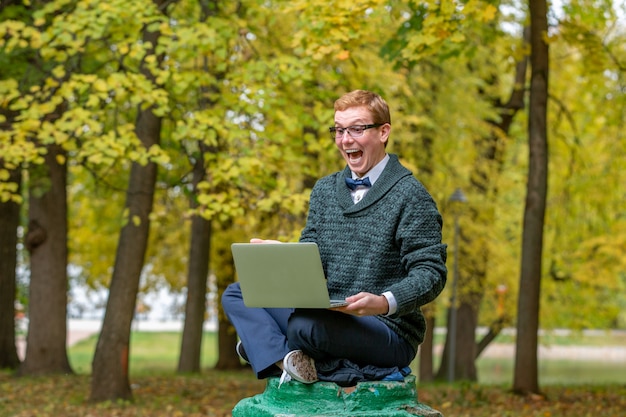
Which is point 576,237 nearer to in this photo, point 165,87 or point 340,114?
point 165,87

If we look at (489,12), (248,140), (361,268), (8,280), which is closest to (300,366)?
(361,268)

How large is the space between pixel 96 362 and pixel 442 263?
812 cm

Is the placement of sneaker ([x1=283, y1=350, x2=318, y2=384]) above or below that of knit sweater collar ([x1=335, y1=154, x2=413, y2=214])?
below

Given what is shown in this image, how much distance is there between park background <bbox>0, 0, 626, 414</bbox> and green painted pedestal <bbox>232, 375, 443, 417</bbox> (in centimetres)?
555

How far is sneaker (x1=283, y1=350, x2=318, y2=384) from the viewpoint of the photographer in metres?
4.32

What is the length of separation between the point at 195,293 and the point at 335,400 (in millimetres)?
13274

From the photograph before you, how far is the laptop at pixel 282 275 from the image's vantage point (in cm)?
388

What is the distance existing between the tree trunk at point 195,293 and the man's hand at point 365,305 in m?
13.4

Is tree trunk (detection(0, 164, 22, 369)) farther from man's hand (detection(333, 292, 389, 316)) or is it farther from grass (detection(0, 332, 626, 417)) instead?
man's hand (detection(333, 292, 389, 316))

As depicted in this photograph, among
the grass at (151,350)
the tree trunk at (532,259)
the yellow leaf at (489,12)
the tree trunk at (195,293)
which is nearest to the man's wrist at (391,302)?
the yellow leaf at (489,12)

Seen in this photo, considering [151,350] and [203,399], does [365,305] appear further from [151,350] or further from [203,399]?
[151,350]

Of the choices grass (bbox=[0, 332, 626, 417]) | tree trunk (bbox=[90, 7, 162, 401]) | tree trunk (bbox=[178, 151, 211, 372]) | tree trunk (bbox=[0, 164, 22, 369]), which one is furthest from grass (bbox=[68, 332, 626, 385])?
tree trunk (bbox=[90, 7, 162, 401])

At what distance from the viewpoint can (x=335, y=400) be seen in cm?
440

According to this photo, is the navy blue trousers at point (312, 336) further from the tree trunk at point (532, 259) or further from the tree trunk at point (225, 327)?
the tree trunk at point (225, 327)
